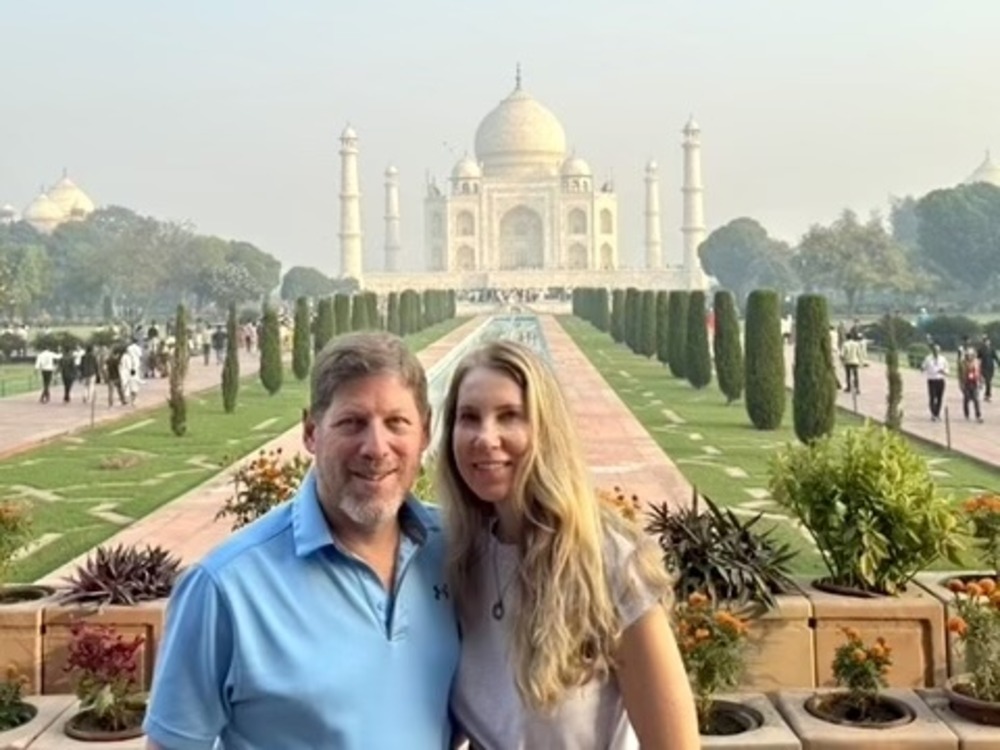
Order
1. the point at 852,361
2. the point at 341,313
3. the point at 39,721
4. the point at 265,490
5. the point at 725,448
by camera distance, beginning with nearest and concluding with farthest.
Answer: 1. the point at 39,721
2. the point at 265,490
3. the point at 725,448
4. the point at 852,361
5. the point at 341,313

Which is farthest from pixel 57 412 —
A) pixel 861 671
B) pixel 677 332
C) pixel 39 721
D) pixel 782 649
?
pixel 861 671

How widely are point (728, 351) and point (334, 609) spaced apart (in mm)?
12671

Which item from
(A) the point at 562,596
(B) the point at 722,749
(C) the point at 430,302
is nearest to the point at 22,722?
(B) the point at 722,749

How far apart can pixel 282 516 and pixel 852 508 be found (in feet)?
7.59

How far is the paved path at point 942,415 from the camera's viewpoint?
9484 mm

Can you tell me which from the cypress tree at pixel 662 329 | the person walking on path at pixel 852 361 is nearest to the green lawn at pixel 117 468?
the person walking on path at pixel 852 361

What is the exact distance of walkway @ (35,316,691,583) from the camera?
605 cm

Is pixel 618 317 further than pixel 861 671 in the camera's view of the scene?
Yes

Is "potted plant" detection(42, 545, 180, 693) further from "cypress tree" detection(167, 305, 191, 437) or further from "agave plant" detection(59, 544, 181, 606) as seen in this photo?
"cypress tree" detection(167, 305, 191, 437)

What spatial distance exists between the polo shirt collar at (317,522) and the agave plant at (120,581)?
2.09 metres

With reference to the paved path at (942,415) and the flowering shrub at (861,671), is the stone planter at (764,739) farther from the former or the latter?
the paved path at (942,415)

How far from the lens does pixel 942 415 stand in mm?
11812

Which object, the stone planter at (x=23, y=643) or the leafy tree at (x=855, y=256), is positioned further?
the leafy tree at (x=855, y=256)

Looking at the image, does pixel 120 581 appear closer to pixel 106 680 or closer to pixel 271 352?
pixel 106 680
